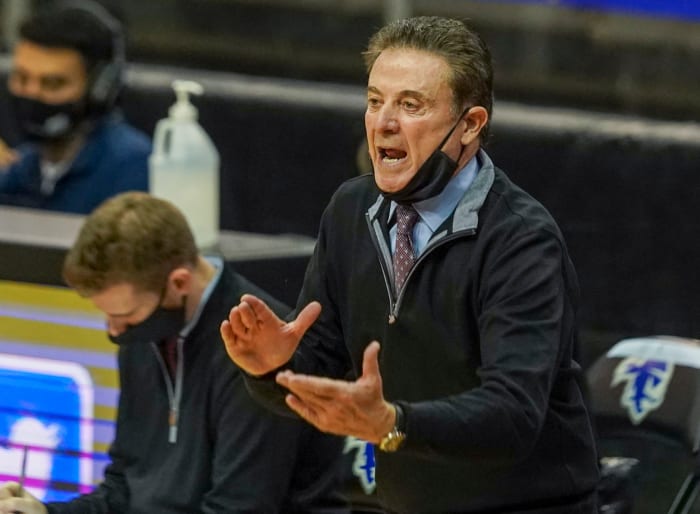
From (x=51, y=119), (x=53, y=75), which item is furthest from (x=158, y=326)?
(x=53, y=75)

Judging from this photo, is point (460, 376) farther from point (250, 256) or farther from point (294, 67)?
point (294, 67)

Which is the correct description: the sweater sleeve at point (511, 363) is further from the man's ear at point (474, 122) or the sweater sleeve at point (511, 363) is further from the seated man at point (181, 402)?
the seated man at point (181, 402)

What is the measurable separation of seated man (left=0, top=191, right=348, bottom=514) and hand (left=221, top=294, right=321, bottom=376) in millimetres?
837

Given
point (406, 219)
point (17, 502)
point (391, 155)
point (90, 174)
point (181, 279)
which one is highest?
point (391, 155)

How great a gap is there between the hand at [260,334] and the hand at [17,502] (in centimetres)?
87

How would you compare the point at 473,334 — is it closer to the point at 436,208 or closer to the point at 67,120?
the point at 436,208

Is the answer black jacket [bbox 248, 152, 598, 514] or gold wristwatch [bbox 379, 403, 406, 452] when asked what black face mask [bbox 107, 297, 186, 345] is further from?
gold wristwatch [bbox 379, 403, 406, 452]

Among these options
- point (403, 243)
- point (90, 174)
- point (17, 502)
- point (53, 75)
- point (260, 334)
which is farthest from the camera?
point (53, 75)

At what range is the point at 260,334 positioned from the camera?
2.39m

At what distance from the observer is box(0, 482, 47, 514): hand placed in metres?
3.09

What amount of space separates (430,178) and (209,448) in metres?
1.10

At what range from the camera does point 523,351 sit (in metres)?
2.30

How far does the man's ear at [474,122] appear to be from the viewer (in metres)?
2.46

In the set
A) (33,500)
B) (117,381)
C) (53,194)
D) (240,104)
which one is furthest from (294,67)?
(33,500)
